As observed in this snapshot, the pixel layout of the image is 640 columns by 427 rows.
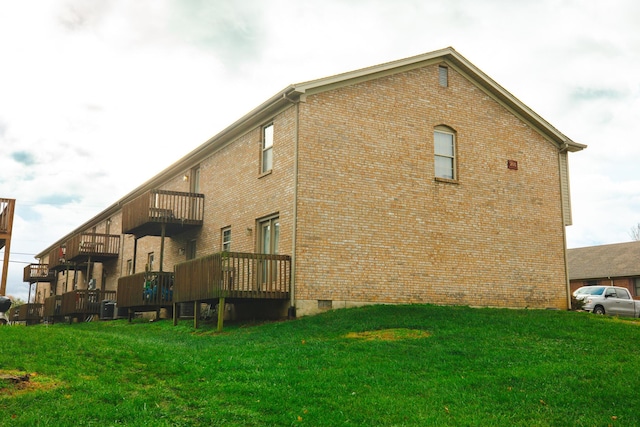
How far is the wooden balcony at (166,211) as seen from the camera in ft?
78.6

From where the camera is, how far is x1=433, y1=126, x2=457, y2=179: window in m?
20.8

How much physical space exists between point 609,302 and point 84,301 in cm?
2313

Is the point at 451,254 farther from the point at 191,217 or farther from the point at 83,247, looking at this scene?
the point at 83,247

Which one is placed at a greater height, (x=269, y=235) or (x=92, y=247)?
(x=92, y=247)

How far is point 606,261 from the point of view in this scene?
141ft

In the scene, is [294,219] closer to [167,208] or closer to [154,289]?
[154,289]

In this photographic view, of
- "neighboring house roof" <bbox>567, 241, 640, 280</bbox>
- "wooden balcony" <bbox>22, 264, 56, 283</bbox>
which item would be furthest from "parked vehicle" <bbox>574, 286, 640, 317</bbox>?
"wooden balcony" <bbox>22, 264, 56, 283</bbox>

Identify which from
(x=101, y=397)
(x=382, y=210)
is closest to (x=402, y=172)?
(x=382, y=210)

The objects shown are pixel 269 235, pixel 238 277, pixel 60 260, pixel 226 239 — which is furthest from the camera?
pixel 60 260

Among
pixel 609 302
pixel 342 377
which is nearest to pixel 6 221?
pixel 342 377

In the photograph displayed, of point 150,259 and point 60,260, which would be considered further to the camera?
point 60,260

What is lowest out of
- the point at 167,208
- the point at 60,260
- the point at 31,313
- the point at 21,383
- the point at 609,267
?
the point at 21,383

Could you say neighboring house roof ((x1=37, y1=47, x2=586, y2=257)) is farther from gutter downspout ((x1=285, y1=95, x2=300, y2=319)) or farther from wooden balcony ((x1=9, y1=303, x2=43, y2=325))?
wooden balcony ((x1=9, y1=303, x2=43, y2=325))

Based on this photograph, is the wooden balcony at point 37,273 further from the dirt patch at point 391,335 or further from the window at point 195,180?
the dirt patch at point 391,335
